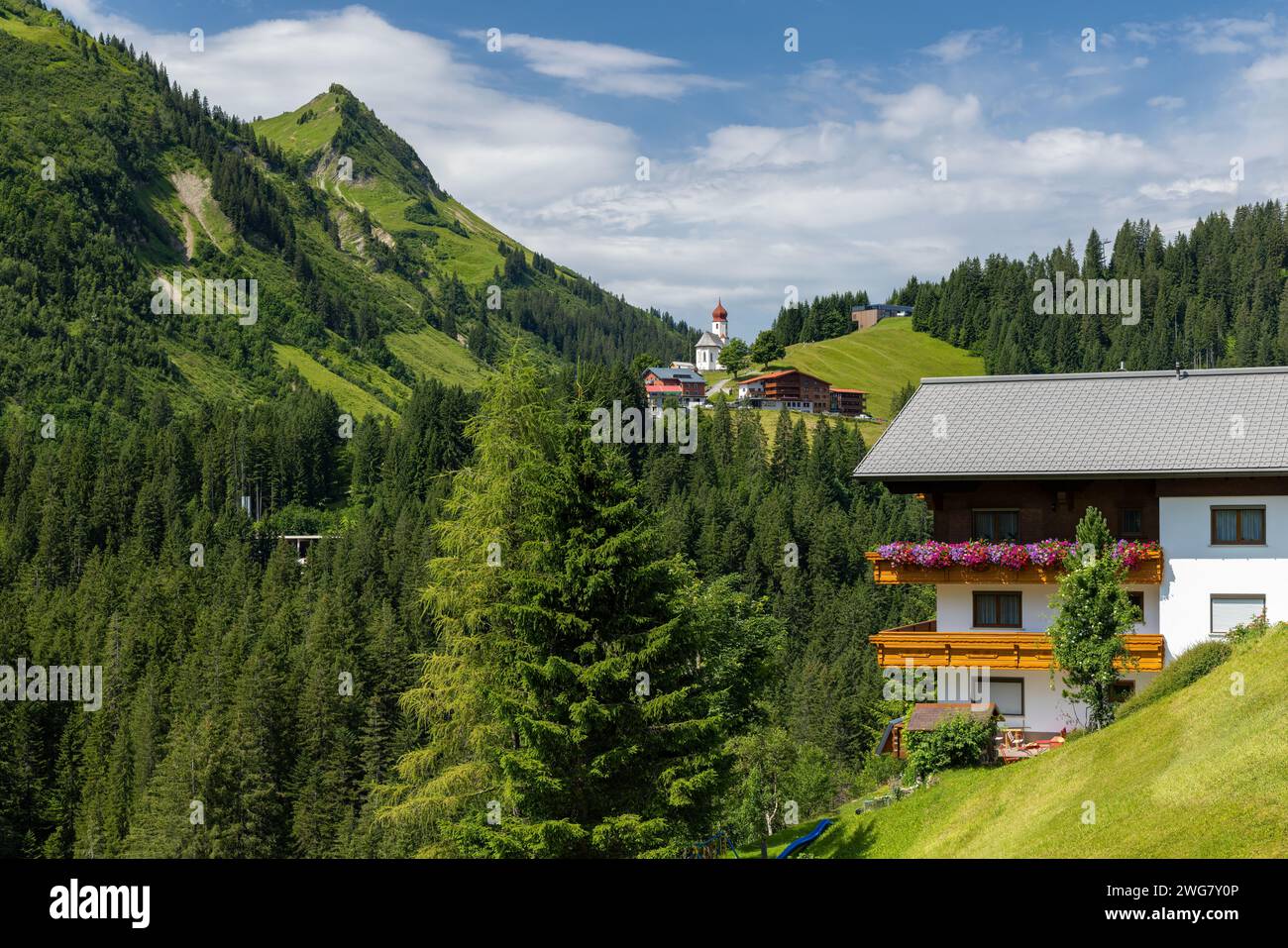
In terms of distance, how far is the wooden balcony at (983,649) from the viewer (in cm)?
3441

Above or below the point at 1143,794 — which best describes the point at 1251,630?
above

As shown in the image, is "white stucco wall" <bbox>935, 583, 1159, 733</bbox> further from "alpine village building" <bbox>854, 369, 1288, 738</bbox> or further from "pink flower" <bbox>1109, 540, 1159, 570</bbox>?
"pink flower" <bbox>1109, 540, 1159, 570</bbox>

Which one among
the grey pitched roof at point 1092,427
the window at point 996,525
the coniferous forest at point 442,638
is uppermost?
the grey pitched roof at point 1092,427

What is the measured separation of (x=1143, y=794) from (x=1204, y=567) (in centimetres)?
1566

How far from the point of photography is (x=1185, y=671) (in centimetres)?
2842

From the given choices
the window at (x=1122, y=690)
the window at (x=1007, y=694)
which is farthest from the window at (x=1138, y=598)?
the window at (x=1007, y=694)

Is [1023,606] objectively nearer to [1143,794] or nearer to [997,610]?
[997,610]

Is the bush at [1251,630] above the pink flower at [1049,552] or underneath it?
underneath

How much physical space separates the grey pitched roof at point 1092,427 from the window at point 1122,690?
613 cm

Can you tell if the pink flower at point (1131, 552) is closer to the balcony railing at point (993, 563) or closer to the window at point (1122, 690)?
the balcony railing at point (993, 563)

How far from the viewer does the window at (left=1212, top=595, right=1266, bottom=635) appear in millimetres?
33969

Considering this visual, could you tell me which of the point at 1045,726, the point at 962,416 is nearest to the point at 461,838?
the point at 1045,726

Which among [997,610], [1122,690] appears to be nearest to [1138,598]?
[1122,690]

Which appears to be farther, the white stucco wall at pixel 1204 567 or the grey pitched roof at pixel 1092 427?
the grey pitched roof at pixel 1092 427
